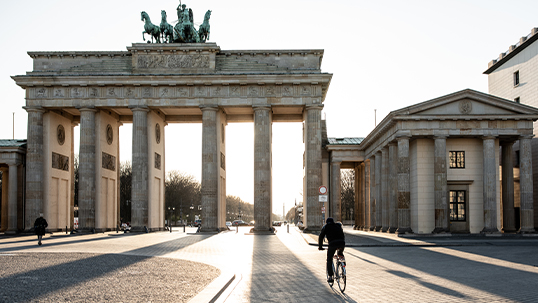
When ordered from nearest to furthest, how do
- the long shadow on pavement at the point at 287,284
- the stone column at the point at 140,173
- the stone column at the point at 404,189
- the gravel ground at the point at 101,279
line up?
1. the gravel ground at the point at 101,279
2. the long shadow on pavement at the point at 287,284
3. the stone column at the point at 404,189
4. the stone column at the point at 140,173

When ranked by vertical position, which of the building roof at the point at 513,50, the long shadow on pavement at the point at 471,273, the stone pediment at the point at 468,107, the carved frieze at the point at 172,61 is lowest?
the long shadow on pavement at the point at 471,273

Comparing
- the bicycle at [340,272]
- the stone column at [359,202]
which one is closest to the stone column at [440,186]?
the stone column at [359,202]

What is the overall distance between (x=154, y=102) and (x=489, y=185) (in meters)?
29.6

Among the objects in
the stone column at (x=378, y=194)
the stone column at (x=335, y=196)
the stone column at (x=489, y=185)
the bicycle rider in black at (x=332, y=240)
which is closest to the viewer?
the bicycle rider in black at (x=332, y=240)

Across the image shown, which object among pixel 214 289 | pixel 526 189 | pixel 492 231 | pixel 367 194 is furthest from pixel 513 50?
pixel 214 289

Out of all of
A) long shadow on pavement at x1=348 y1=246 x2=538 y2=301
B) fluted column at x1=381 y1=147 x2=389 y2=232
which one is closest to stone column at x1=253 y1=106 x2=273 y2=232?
fluted column at x1=381 y1=147 x2=389 y2=232

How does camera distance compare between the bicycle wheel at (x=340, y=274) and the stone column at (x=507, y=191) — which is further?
the stone column at (x=507, y=191)

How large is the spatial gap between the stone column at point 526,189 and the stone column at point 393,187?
361 inches

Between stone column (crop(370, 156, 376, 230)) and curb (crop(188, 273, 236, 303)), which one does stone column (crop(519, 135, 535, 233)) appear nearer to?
stone column (crop(370, 156, 376, 230))

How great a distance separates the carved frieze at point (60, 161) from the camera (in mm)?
50844

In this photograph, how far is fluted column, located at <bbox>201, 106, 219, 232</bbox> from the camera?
158ft

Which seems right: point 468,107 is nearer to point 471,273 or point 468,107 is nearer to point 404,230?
point 404,230

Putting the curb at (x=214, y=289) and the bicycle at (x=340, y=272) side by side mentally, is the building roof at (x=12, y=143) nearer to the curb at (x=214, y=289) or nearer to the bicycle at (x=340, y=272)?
the curb at (x=214, y=289)

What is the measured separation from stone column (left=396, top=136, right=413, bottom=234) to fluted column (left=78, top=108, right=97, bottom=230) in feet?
79.4
